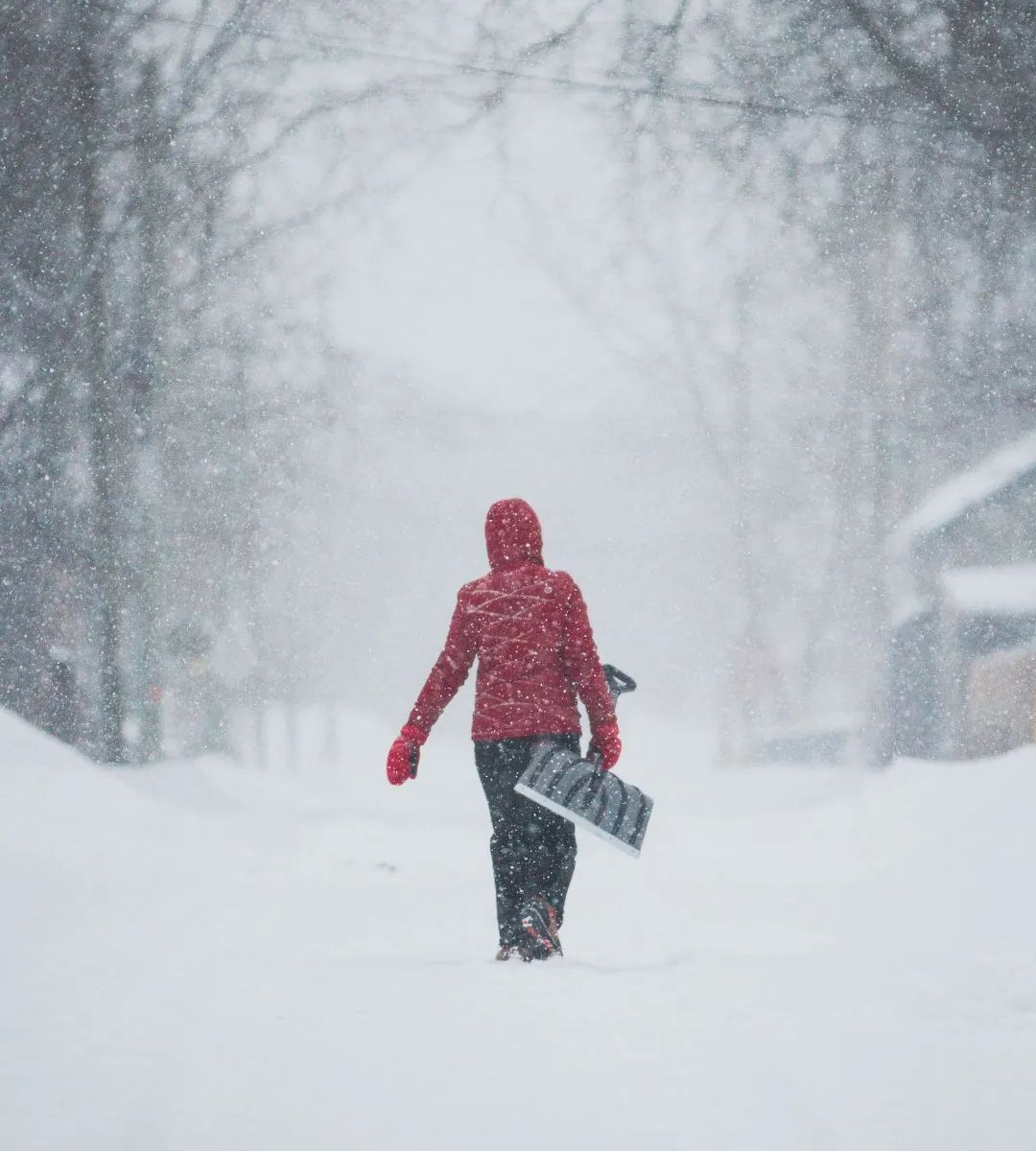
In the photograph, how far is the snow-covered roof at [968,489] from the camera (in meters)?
13.7

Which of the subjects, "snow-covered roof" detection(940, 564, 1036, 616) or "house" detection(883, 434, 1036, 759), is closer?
"house" detection(883, 434, 1036, 759)

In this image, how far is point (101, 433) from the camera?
40.0 ft

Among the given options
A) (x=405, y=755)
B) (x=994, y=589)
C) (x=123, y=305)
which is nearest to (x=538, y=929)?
(x=405, y=755)

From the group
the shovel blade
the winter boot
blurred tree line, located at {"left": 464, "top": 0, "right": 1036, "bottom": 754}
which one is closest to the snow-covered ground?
the winter boot

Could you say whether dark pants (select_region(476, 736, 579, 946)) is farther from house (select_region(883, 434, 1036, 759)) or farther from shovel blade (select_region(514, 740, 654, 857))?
house (select_region(883, 434, 1036, 759))

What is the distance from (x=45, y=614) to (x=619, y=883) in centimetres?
620

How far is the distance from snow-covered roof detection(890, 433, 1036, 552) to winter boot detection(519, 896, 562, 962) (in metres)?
11.0

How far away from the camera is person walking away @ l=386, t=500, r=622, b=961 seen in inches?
168

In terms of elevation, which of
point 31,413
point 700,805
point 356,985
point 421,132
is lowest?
point 700,805

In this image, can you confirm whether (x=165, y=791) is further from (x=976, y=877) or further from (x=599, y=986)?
(x=599, y=986)

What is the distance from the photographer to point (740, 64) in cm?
758

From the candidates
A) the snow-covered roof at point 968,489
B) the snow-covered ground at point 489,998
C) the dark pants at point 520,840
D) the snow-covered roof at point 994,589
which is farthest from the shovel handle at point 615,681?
the snow-covered roof at point 994,589

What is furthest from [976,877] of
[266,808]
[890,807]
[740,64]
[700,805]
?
[700,805]

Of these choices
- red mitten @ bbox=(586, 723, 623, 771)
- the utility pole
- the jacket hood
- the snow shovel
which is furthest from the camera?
the utility pole
